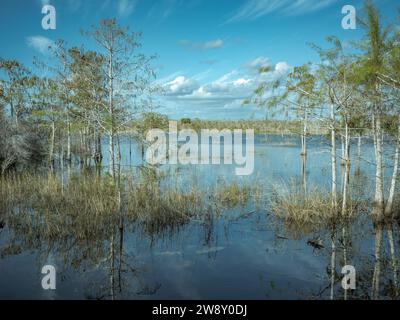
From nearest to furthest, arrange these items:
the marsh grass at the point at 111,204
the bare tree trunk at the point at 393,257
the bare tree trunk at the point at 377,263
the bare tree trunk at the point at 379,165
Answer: the bare tree trunk at the point at 377,263, the bare tree trunk at the point at 393,257, the bare tree trunk at the point at 379,165, the marsh grass at the point at 111,204

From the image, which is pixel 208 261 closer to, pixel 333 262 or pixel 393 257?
pixel 333 262

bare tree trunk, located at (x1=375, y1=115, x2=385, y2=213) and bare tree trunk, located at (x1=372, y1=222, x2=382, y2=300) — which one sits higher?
bare tree trunk, located at (x1=375, y1=115, x2=385, y2=213)

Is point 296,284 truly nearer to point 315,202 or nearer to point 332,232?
point 332,232

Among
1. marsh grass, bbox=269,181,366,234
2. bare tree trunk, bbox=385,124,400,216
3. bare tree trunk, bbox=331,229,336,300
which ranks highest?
bare tree trunk, bbox=385,124,400,216

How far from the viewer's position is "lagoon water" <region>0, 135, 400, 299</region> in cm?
589

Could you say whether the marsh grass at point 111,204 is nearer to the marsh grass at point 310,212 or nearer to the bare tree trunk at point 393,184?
the marsh grass at point 310,212

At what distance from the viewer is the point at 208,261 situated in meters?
7.36

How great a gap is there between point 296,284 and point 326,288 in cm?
52

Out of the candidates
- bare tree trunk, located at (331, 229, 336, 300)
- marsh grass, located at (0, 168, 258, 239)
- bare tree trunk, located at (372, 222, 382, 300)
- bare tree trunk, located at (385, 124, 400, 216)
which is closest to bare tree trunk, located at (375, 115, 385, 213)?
bare tree trunk, located at (385, 124, 400, 216)

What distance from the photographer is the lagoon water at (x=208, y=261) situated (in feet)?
19.3

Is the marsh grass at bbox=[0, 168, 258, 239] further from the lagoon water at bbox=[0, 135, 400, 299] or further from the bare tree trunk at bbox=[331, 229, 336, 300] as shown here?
the bare tree trunk at bbox=[331, 229, 336, 300]

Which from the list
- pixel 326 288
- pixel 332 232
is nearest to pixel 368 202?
pixel 332 232

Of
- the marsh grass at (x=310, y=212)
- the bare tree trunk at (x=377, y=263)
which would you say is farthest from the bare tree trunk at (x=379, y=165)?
the marsh grass at (x=310, y=212)

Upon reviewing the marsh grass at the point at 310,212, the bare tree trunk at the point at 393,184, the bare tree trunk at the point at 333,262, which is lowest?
the bare tree trunk at the point at 333,262
